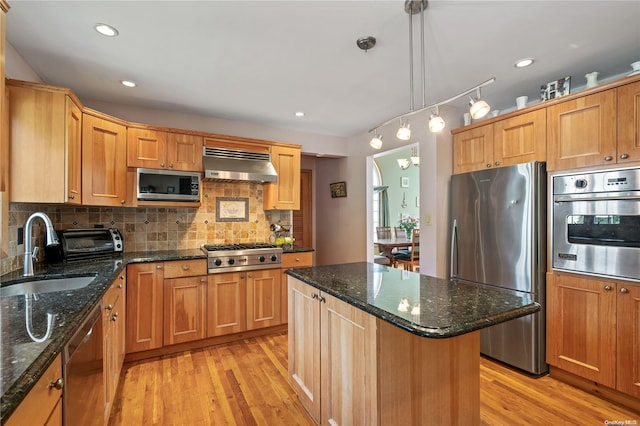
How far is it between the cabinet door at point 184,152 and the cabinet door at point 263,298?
4.24 ft

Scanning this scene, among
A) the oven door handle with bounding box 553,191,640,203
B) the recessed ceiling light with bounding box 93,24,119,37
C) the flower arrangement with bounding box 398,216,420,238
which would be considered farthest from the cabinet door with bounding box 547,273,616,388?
the flower arrangement with bounding box 398,216,420,238

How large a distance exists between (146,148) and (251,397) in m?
2.45

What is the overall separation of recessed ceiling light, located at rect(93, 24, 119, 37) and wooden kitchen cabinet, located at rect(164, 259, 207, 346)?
1.84 metres

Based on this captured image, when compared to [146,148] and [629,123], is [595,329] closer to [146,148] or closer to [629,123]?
[629,123]

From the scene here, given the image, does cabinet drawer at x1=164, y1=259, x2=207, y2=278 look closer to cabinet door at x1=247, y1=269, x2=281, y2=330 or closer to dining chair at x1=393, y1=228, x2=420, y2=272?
cabinet door at x1=247, y1=269, x2=281, y2=330

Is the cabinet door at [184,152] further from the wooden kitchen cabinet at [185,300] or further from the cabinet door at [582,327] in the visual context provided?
the cabinet door at [582,327]

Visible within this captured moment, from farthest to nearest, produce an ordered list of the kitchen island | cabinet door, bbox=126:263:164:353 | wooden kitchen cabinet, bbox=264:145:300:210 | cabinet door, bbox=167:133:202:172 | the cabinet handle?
wooden kitchen cabinet, bbox=264:145:300:210 < cabinet door, bbox=167:133:202:172 < cabinet door, bbox=126:263:164:353 < the kitchen island < the cabinet handle

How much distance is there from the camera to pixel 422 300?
1.40m

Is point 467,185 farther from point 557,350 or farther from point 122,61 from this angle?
point 122,61

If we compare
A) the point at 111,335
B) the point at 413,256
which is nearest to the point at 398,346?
the point at 111,335

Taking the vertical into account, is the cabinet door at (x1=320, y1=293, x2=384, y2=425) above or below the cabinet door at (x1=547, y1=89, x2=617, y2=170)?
below

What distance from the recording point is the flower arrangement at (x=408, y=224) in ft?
24.8

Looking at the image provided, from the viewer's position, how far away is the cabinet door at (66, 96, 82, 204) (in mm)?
2168

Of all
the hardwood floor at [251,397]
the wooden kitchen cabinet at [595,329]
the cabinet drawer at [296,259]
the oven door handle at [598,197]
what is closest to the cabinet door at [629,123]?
the oven door handle at [598,197]
